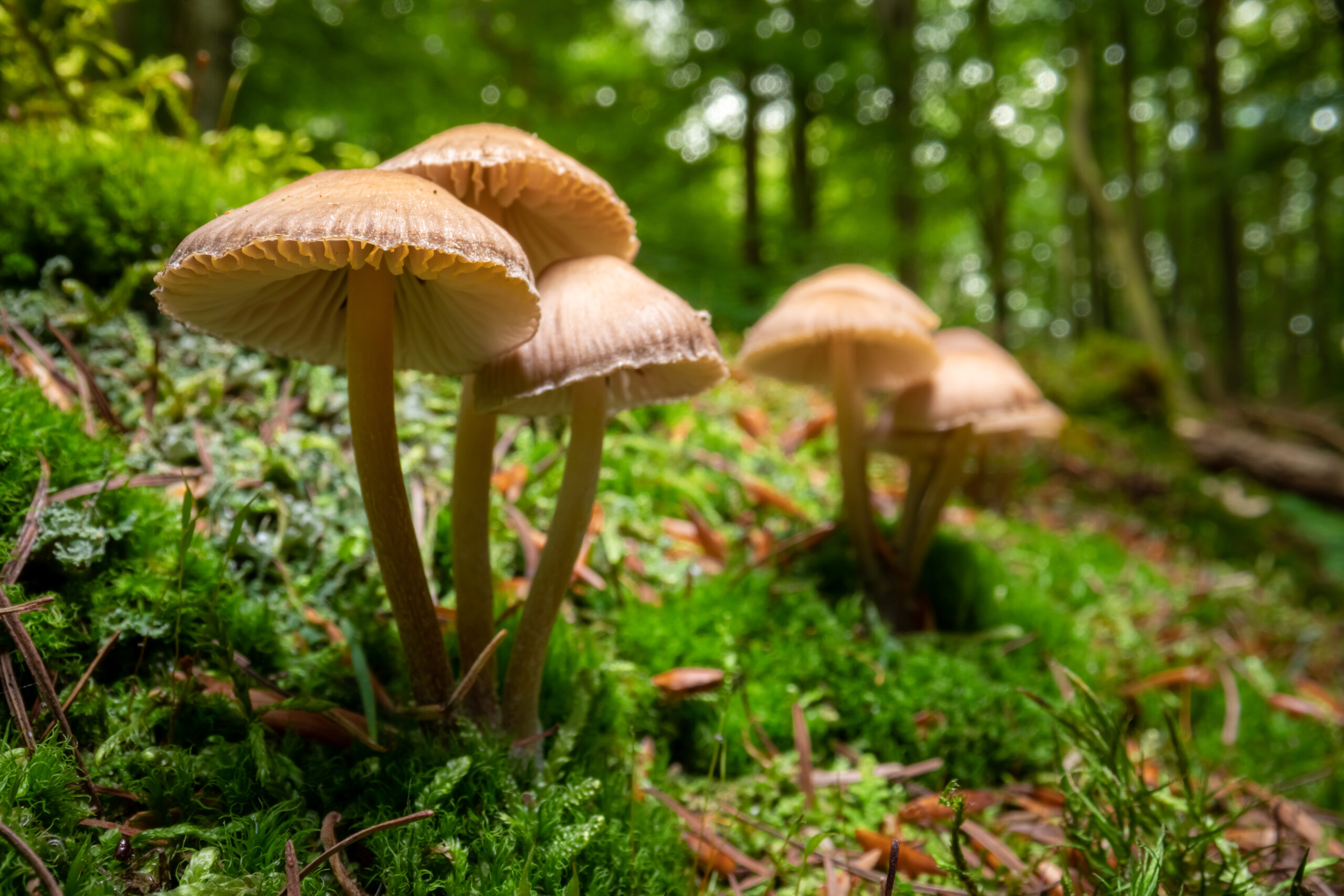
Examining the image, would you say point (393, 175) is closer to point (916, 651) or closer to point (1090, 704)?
point (1090, 704)

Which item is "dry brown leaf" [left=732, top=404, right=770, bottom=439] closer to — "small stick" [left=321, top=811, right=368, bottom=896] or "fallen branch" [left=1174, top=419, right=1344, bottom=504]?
"small stick" [left=321, top=811, right=368, bottom=896]

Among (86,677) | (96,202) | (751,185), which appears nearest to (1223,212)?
(751,185)

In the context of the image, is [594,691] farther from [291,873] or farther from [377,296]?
[377,296]

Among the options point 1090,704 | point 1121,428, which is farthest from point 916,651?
point 1121,428

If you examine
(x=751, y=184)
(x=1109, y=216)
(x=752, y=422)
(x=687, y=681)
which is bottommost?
(x=687, y=681)

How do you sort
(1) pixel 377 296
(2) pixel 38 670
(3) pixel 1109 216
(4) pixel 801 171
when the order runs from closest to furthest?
(2) pixel 38 670
(1) pixel 377 296
(4) pixel 801 171
(3) pixel 1109 216

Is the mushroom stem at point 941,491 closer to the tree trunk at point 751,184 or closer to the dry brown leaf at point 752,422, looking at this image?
the dry brown leaf at point 752,422

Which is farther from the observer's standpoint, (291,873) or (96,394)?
(96,394)
